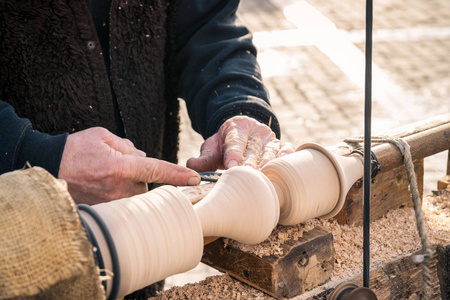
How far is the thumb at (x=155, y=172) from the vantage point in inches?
48.7

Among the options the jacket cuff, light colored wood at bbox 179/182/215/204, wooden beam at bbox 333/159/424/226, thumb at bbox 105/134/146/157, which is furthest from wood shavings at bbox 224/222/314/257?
the jacket cuff

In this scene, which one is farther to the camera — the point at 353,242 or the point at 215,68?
the point at 215,68

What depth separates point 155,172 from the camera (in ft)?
4.06

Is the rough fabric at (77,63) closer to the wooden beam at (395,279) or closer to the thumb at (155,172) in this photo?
the thumb at (155,172)

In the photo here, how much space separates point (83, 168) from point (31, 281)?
1.69 feet

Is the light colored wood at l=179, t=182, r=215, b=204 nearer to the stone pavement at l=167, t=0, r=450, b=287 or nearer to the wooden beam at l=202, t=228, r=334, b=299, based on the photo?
the wooden beam at l=202, t=228, r=334, b=299

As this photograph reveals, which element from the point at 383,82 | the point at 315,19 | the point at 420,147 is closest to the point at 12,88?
the point at 420,147

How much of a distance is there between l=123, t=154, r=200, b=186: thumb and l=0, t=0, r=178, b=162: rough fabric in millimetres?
577

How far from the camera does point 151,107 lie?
200 cm

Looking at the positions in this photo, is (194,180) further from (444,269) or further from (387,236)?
(444,269)

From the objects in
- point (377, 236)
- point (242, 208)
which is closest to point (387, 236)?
point (377, 236)

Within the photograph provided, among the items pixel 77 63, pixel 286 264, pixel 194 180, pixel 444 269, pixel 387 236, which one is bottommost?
pixel 444 269

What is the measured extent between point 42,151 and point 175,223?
0.47m

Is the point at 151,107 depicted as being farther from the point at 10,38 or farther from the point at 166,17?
the point at 10,38
